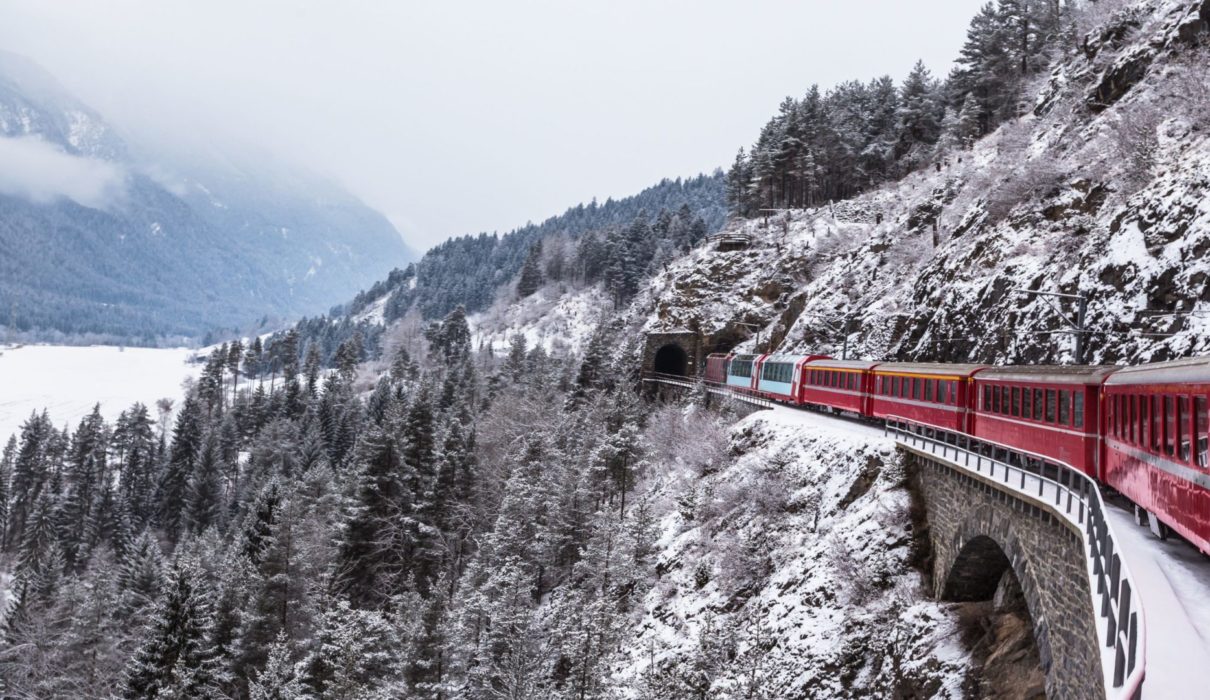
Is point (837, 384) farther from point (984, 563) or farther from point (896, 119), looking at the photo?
point (896, 119)

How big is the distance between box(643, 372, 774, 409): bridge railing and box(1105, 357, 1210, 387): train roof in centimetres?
2907

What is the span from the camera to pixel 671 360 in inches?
3270

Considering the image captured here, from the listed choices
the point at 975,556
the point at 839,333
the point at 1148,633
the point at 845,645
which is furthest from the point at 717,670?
the point at 839,333

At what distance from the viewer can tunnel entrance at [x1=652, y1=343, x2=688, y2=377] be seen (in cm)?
8058

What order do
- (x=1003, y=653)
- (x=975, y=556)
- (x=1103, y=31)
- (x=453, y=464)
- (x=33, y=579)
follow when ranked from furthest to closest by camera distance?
(x=33, y=579) → (x=453, y=464) → (x=1103, y=31) → (x=975, y=556) → (x=1003, y=653)

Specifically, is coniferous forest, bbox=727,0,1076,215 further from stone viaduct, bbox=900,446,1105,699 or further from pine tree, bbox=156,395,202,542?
pine tree, bbox=156,395,202,542

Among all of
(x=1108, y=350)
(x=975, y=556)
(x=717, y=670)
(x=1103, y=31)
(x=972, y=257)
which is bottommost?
(x=717, y=670)

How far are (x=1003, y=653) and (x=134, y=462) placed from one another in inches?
3919

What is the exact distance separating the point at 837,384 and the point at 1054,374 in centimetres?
1909

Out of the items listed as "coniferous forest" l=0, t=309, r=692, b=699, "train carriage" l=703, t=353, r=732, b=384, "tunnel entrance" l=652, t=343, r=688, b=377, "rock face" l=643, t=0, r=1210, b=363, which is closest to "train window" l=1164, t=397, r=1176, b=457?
"rock face" l=643, t=0, r=1210, b=363

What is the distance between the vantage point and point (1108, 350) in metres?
24.8

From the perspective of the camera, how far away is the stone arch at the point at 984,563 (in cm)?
1473

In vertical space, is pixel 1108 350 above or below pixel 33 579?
above

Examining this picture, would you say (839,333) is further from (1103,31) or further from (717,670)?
(717,670)
